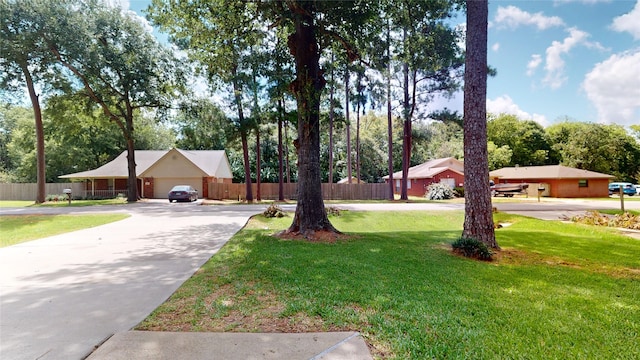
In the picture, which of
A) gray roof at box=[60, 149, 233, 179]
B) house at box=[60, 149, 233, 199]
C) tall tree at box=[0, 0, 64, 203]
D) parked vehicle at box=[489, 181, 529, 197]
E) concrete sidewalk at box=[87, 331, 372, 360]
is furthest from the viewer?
parked vehicle at box=[489, 181, 529, 197]

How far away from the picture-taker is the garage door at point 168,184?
92.6ft

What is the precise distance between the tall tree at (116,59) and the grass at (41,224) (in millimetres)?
10328

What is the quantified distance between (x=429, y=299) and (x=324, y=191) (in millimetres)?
23848

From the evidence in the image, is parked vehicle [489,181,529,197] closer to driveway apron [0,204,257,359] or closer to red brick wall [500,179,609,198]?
red brick wall [500,179,609,198]

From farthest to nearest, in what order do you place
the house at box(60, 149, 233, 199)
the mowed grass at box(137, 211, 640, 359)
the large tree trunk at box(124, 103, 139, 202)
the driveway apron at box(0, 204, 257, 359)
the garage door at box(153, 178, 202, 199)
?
the garage door at box(153, 178, 202, 199) → the house at box(60, 149, 233, 199) → the large tree trunk at box(124, 103, 139, 202) → the driveway apron at box(0, 204, 257, 359) → the mowed grass at box(137, 211, 640, 359)

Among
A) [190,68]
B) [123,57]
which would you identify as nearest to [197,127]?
[190,68]

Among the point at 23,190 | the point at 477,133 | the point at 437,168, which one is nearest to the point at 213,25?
the point at 477,133

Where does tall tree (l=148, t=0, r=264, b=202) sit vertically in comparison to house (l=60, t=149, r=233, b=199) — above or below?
above

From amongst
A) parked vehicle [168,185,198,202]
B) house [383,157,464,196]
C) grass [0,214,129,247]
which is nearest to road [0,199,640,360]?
grass [0,214,129,247]

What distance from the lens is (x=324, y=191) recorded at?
2755 centimetres

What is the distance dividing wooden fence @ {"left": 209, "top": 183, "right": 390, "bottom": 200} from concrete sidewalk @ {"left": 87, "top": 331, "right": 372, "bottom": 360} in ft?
80.4

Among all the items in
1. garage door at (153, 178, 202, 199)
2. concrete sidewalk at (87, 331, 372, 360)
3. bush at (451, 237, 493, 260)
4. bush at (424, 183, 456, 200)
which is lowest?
concrete sidewalk at (87, 331, 372, 360)

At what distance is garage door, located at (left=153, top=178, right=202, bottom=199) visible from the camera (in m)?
28.2

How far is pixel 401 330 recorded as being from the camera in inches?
116
